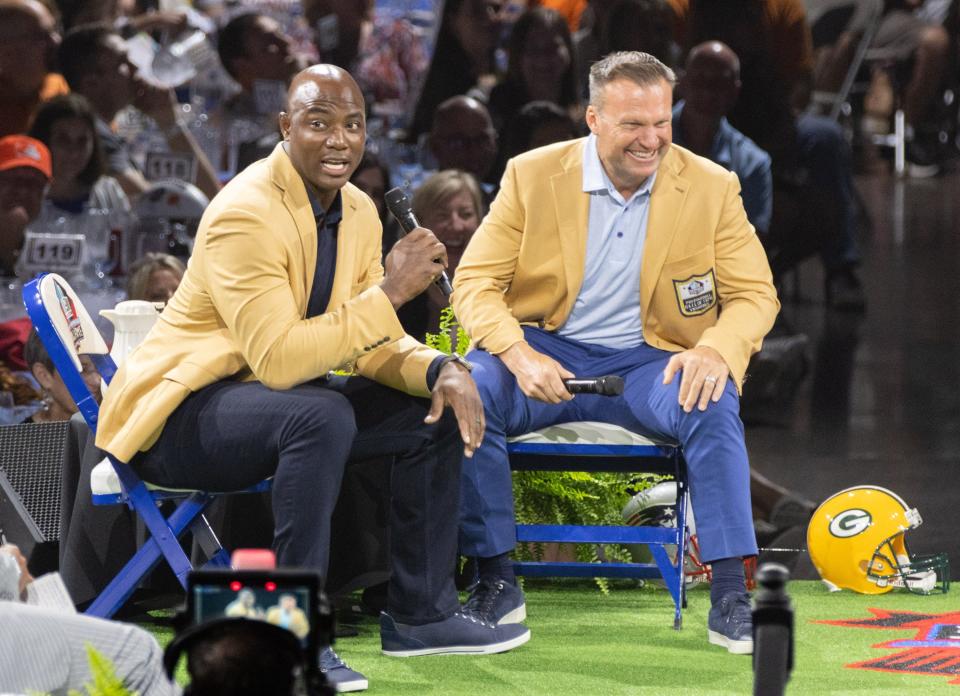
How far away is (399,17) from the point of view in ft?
21.1

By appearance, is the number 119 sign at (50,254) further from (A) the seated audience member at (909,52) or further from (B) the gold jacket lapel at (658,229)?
(A) the seated audience member at (909,52)

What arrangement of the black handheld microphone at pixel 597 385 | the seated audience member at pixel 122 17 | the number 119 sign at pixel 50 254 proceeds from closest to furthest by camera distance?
the black handheld microphone at pixel 597 385
the number 119 sign at pixel 50 254
the seated audience member at pixel 122 17

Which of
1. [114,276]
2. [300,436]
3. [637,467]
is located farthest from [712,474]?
[114,276]

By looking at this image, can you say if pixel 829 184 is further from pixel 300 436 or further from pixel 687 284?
pixel 300 436

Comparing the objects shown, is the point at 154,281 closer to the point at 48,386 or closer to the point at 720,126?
the point at 48,386

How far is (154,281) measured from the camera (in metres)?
4.89

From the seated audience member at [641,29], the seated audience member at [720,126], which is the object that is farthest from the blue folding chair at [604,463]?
the seated audience member at [641,29]

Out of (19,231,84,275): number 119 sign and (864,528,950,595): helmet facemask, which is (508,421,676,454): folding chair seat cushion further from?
(19,231,84,275): number 119 sign

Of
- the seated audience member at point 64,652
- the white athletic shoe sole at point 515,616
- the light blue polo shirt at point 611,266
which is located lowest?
the white athletic shoe sole at point 515,616

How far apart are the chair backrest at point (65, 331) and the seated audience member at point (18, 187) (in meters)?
2.46

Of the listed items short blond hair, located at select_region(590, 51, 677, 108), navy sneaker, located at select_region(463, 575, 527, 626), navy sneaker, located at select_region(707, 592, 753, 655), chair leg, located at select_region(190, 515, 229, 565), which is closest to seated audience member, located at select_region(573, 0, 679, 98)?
short blond hair, located at select_region(590, 51, 677, 108)

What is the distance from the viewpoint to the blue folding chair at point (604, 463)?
12.0 ft

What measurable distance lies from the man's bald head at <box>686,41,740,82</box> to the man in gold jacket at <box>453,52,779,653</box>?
8.09 ft

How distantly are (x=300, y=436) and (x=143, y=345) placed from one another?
47 centimetres
